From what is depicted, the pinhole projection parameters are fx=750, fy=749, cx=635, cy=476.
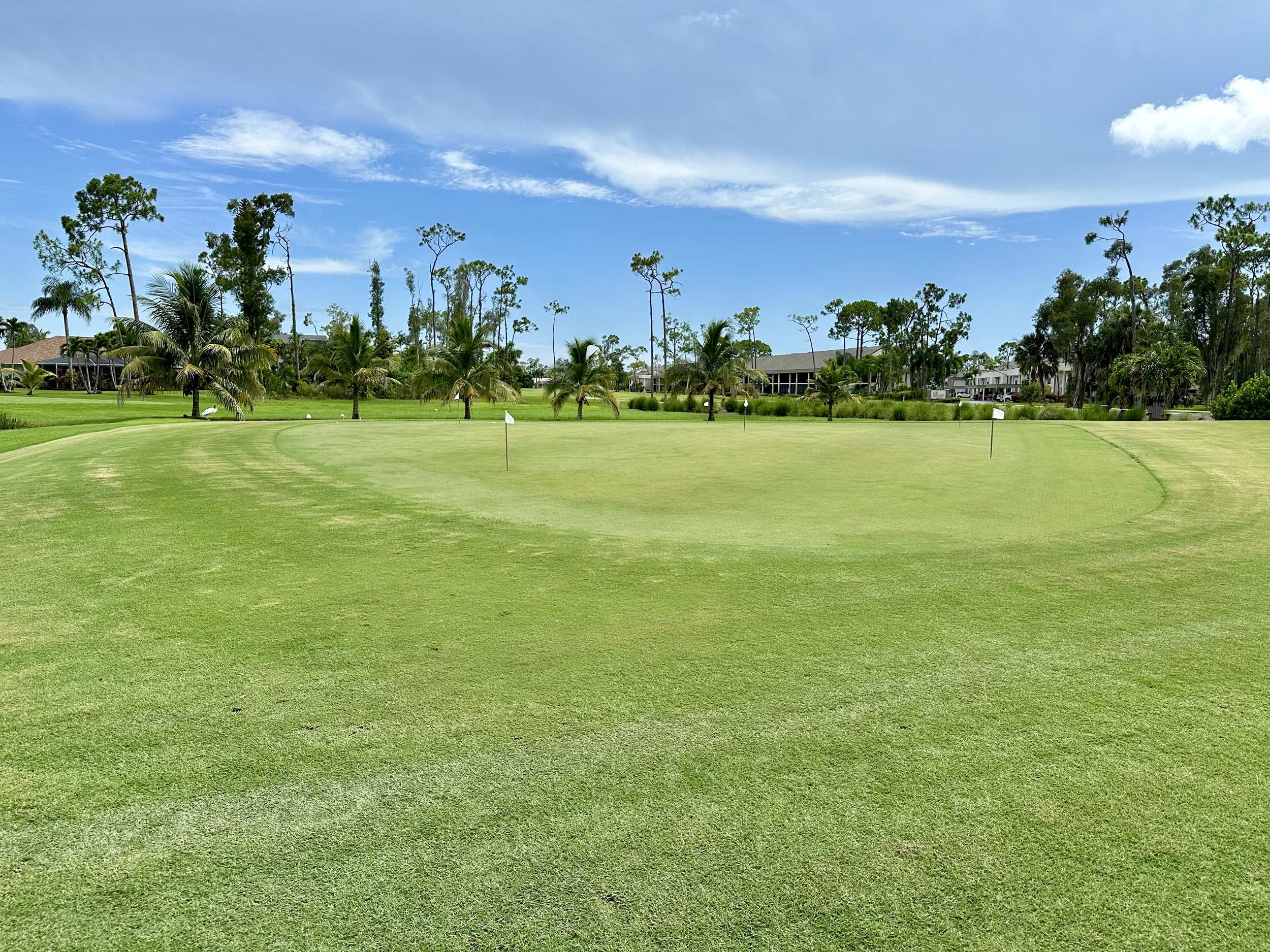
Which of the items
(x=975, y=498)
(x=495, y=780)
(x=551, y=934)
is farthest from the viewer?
(x=975, y=498)

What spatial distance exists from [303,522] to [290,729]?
574 centimetres

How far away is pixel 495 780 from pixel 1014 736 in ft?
8.30

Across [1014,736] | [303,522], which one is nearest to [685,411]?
[303,522]

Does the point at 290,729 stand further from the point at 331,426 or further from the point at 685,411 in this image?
the point at 685,411

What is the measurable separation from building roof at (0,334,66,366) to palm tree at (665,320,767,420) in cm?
7725

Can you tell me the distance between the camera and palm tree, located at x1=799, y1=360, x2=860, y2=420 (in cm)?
5006

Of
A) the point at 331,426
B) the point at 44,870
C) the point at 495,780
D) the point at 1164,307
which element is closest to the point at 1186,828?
the point at 495,780

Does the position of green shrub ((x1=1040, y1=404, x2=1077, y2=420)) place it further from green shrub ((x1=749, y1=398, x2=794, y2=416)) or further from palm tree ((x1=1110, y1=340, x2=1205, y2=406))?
green shrub ((x1=749, y1=398, x2=794, y2=416))

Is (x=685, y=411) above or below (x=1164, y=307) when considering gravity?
below

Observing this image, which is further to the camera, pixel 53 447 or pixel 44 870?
pixel 53 447

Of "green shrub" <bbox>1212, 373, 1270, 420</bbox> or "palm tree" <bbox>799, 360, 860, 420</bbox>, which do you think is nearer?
"green shrub" <bbox>1212, 373, 1270, 420</bbox>

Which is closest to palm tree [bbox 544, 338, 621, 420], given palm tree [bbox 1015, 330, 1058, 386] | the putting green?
the putting green

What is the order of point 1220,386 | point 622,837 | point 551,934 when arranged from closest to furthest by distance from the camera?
1. point 551,934
2. point 622,837
3. point 1220,386

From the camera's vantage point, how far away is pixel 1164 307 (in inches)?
3285
